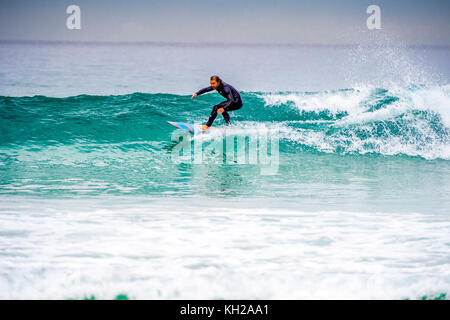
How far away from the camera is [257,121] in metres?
14.1

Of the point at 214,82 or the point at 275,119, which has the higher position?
the point at 214,82

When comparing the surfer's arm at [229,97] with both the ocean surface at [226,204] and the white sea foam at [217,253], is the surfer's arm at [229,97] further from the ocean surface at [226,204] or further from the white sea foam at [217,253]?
the white sea foam at [217,253]

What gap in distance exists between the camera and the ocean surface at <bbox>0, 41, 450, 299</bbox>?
411 cm

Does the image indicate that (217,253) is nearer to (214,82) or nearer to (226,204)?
(226,204)

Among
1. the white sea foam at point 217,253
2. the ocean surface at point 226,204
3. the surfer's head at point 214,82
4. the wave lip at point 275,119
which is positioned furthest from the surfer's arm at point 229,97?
the white sea foam at point 217,253

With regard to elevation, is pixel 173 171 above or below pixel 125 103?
below

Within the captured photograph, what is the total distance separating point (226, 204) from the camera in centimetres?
636

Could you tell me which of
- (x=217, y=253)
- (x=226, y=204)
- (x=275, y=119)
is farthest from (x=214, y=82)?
(x=217, y=253)

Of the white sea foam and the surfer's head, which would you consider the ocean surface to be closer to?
the white sea foam

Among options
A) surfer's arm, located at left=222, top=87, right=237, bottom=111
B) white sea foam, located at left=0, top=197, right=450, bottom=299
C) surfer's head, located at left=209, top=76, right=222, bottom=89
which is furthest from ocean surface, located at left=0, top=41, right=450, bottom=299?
surfer's head, located at left=209, top=76, right=222, bottom=89

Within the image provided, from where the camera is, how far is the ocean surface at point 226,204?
4105 mm

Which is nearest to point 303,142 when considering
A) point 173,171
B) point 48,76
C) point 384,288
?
point 173,171

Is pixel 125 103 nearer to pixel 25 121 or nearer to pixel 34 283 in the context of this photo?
pixel 25 121

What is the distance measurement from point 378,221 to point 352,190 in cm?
164
